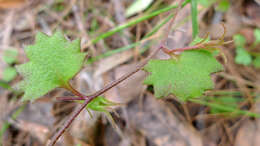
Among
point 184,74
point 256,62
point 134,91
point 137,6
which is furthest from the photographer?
point 137,6

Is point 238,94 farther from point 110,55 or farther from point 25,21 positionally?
point 25,21

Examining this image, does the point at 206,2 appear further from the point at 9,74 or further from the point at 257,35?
the point at 9,74

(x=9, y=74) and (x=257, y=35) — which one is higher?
(x=257, y=35)

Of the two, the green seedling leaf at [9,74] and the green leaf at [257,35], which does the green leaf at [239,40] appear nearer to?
the green leaf at [257,35]

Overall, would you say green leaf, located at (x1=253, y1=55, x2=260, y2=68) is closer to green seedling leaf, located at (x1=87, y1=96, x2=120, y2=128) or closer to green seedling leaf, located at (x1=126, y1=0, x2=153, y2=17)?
green seedling leaf, located at (x1=126, y1=0, x2=153, y2=17)

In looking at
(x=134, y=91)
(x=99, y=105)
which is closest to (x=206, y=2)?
(x=134, y=91)

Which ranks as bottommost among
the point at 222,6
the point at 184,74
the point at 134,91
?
the point at 134,91

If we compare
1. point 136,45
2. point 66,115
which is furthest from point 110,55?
point 66,115

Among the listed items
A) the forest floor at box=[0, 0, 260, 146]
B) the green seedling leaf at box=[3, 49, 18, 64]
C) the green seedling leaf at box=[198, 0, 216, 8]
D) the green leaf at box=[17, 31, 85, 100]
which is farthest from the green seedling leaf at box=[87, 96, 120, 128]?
the green seedling leaf at box=[3, 49, 18, 64]
